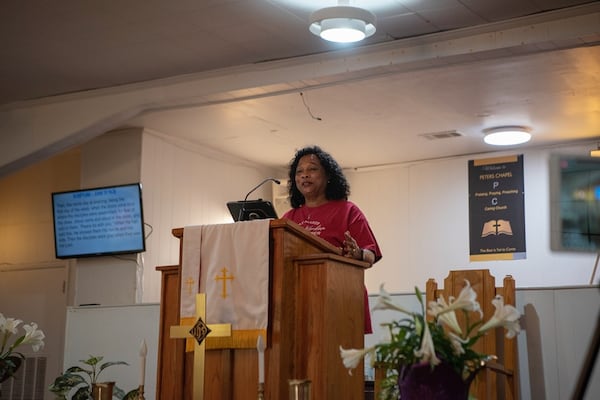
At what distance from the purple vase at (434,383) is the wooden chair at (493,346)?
8.09 ft

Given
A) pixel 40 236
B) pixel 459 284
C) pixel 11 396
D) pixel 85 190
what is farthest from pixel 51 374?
pixel 459 284

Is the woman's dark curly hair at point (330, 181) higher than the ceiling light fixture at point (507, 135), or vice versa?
the ceiling light fixture at point (507, 135)

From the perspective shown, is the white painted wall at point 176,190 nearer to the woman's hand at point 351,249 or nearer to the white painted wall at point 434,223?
the white painted wall at point 434,223

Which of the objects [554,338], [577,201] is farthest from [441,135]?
[577,201]

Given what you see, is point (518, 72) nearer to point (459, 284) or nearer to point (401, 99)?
point (401, 99)

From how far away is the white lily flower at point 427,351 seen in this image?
1.91 m

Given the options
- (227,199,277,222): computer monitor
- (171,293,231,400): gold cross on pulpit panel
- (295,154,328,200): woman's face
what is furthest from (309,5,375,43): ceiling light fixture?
(171,293,231,400): gold cross on pulpit panel

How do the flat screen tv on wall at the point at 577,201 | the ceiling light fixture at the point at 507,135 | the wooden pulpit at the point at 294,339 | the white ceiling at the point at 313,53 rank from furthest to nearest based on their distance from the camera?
1. the ceiling light fixture at the point at 507,135
2. the white ceiling at the point at 313,53
3. the wooden pulpit at the point at 294,339
4. the flat screen tv on wall at the point at 577,201

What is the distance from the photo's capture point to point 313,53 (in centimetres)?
584

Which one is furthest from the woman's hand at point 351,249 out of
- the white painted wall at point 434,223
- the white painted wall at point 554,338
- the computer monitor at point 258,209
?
the white painted wall at point 434,223

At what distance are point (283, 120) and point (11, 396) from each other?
427cm

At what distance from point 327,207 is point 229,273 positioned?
2.83ft

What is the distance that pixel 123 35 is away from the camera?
550 cm

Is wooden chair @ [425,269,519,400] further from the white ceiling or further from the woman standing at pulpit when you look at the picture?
the white ceiling
